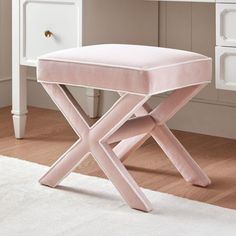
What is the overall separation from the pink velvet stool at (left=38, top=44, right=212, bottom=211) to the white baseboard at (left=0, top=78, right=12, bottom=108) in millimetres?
1431

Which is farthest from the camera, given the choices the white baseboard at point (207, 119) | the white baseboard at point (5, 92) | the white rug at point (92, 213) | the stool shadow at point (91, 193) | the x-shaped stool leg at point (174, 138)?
the white baseboard at point (5, 92)

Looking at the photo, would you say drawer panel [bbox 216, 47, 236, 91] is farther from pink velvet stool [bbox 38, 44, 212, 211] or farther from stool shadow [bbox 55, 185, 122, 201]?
stool shadow [bbox 55, 185, 122, 201]

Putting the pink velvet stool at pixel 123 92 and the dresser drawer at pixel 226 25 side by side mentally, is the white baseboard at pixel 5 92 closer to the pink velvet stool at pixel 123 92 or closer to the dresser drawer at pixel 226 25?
the pink velvet stool at pixel 123 92

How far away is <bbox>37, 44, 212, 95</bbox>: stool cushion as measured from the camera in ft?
6.53

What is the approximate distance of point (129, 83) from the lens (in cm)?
200

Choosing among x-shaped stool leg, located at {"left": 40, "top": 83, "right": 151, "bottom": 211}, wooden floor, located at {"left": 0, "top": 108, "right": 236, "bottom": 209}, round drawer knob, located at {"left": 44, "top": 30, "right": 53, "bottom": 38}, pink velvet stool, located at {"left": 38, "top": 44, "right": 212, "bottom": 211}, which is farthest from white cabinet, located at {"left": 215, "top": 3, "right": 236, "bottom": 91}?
round drawer knob, located at {"left": 44, "top": 30, "right": 53, "bottom": 38}

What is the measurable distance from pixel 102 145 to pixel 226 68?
1.82 ft

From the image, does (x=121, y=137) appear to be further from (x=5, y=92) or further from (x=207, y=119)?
(x=5, y=92)

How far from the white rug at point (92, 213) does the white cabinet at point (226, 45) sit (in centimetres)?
48

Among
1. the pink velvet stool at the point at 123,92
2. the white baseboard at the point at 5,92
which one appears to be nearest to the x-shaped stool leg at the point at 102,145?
the pink velvet stool at the point at 123,92

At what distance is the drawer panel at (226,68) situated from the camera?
7.75 ft

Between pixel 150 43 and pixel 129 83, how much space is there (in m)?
1.14

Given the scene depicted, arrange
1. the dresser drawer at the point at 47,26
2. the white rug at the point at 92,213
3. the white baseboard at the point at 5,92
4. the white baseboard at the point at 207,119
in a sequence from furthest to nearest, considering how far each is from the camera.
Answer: the white baseboard at the point at 5,92
the white baseboard at the point at 207,119
the dresser drawer at the point at 47,26
the white rug at the point at 92,213

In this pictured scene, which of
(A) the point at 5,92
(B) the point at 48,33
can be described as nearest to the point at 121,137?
(B) the point at 48,33
